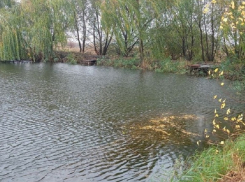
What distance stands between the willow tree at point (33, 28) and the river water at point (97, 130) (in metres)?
12.1

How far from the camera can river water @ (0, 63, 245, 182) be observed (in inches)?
227

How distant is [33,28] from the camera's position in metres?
27.0

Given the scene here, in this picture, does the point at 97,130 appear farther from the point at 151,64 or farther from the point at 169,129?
the point at 151,64

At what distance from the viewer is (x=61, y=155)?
6.42 m

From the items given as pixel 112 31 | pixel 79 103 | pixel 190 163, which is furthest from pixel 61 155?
pixel 112 31

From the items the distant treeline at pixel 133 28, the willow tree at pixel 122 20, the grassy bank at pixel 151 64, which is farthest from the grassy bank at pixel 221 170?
the willow tree at pixel 122 20

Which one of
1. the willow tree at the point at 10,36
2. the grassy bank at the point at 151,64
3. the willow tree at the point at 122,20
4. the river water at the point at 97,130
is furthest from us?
the willow tree at the point at 122,20

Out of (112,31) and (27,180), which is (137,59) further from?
(27,180)

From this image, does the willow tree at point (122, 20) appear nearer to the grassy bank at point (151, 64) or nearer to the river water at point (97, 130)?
the grassy bank at point (151, 64)

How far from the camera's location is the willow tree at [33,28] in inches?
1029

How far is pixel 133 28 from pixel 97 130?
19.6 metres

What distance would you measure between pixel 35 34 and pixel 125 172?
2363 cm

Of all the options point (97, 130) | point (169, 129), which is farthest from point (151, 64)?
point (97, 130)

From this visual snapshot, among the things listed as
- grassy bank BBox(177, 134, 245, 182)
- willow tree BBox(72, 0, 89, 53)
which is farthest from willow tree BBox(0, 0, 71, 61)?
grassy bank BBox(177, 134, 245, 182)
